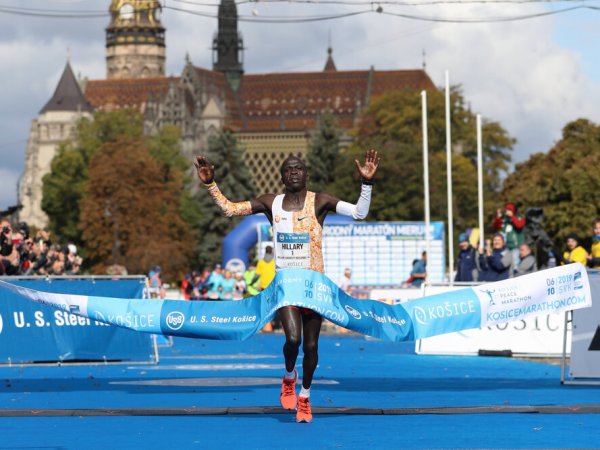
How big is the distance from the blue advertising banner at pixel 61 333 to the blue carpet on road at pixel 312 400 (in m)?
0.21

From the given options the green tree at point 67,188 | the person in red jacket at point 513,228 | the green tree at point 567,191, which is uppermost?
the green tree at point 67,188

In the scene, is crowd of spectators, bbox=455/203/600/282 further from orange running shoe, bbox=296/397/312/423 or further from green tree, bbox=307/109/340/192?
green tree, bbox=307/109/340/192

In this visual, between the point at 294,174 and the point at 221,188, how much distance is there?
365 feet

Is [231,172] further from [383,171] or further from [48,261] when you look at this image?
[48,261]

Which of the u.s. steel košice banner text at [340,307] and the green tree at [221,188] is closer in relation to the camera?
the u.s. steel košice banner text at [340,307]

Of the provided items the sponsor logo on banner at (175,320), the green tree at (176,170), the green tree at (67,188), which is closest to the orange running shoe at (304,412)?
the sponsor logo on banner at (175,320)

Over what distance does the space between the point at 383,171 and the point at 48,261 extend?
80.1m

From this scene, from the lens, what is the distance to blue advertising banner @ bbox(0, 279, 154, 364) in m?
20.3

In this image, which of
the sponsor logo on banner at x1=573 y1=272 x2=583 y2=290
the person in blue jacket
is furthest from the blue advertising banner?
the sponsor logo on banner at x1=573 y1=272 x2=583 y2=290

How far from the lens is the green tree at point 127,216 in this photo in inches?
4360

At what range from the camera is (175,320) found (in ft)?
49.9

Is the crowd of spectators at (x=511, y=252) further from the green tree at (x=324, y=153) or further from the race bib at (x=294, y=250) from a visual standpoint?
the green tree at (x=324, y=153)

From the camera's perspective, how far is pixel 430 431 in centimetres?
1240

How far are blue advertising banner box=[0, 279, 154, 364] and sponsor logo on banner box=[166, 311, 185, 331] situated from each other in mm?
5435
